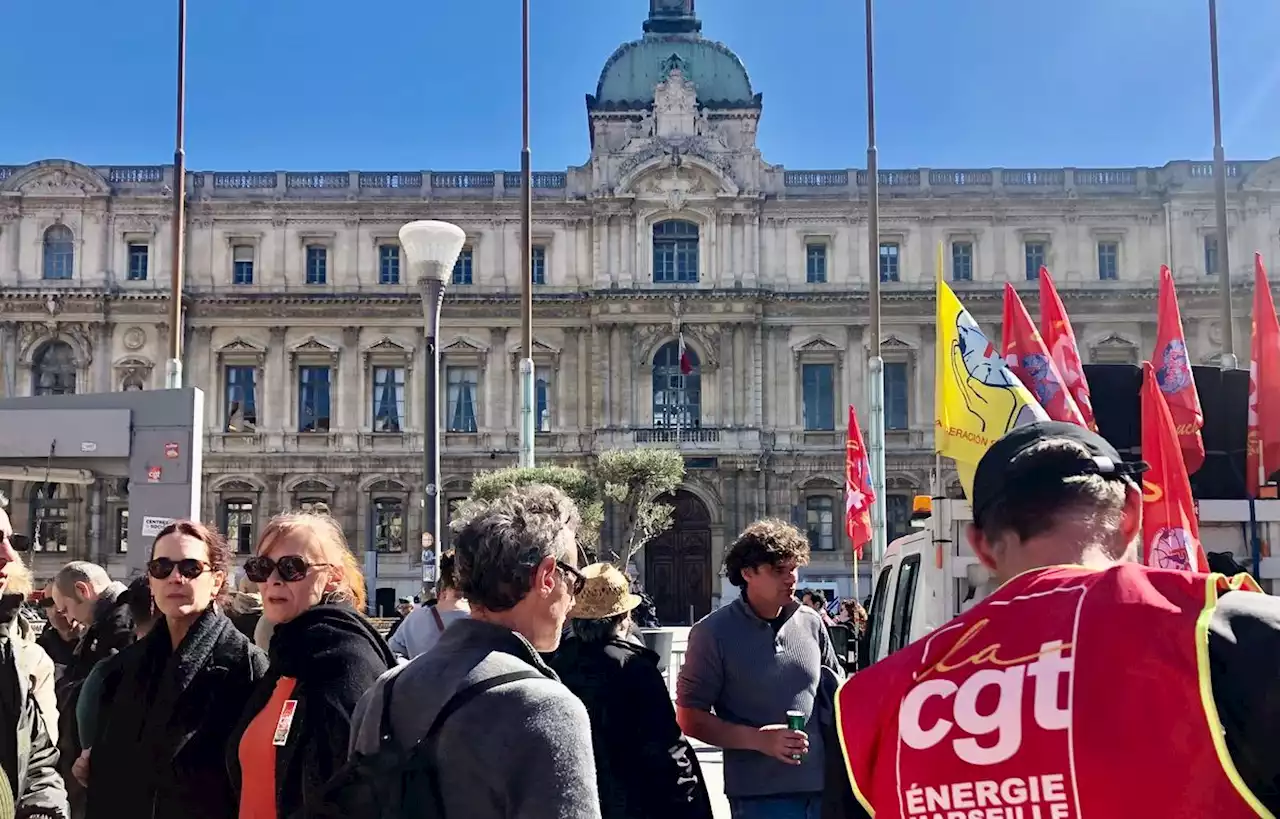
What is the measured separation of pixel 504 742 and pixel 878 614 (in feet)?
17.8

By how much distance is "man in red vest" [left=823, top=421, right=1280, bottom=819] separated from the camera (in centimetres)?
183

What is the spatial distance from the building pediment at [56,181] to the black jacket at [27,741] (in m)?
35.1

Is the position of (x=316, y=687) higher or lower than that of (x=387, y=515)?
higher

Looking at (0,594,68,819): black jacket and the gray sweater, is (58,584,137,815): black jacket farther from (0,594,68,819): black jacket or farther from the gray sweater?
the gray sweater

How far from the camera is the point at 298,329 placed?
120 ft

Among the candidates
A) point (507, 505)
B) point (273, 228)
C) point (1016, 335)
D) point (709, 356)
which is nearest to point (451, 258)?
point (1016, 335)

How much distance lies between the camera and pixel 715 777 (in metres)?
10.4

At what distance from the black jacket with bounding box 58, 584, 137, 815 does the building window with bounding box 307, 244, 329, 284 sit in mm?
31376

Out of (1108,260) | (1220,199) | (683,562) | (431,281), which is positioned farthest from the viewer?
(1108,260)

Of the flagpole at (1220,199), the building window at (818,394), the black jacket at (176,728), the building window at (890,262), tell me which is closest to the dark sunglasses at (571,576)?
the black jacket at (176,728)

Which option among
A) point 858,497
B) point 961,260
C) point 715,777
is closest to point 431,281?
point 715,777

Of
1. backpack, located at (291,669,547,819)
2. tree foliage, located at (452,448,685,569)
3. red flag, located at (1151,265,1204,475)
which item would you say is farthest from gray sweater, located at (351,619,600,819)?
tree foliage, located at (452,448,685,569)

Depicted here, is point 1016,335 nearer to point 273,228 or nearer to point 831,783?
point 831,783

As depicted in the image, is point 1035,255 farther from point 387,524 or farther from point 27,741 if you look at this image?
point 27,741
